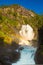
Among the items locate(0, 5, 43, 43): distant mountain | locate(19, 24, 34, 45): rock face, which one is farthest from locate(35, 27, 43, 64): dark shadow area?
locate(19, 24, 34, 45): rock face

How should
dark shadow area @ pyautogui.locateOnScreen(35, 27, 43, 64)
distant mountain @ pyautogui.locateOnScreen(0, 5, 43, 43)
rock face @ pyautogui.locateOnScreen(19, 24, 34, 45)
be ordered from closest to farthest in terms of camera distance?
dark shadow area @ pyautogui.locateOnScreen(35, 27, 43, 64), distant mountain @ pyautogui.locateOnScreen(0, 5, 43, 43), rock face @ pyautogui.locateOnScreen(19, 24, 34, 45)

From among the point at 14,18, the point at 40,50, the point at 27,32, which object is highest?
the point at 14,18

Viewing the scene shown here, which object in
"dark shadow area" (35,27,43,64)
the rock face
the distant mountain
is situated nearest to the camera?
"dark shadow area" (35,27,43,64)

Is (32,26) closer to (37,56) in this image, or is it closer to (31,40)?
(31,40)

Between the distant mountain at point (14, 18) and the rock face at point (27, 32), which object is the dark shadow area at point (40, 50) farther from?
the rock face at point (27, 32)

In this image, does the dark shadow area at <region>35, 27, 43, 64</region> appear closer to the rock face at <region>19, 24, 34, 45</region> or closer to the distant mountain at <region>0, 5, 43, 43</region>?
the distant mountain at <region>0, 5, 43, 43</region>

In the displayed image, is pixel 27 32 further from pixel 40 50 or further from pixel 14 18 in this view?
pixel 40 50

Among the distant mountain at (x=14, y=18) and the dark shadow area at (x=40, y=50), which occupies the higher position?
the distant mountain at (x=14, y=18)

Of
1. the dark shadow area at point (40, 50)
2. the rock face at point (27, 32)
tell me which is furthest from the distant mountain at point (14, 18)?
the dark shadow area at point (40, 50)

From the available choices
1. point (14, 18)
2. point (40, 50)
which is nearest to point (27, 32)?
point (14, 18)

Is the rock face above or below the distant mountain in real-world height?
below

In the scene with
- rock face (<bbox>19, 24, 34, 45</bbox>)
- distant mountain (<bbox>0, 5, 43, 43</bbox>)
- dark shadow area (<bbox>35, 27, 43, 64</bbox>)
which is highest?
distant mountain (<bbox>0, 5, 43, 43</bbox>)
